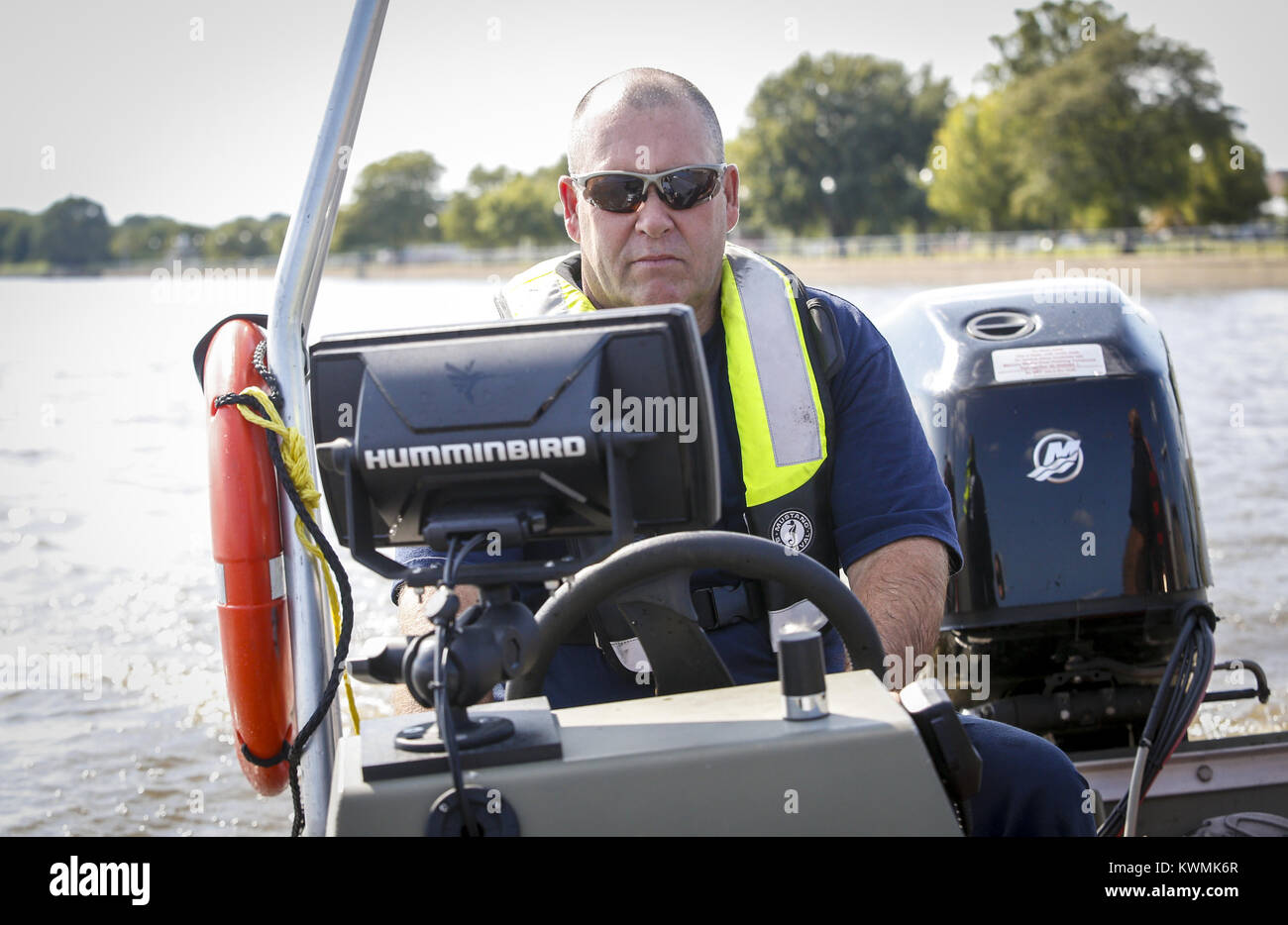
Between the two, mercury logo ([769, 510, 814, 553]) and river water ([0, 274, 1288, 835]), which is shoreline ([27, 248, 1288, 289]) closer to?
river water ([0, 274, 1288, 835])

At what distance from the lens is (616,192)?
223 cm

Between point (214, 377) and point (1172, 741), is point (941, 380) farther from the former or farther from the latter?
point (214, 377)

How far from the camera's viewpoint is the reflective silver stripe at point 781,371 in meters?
2.22

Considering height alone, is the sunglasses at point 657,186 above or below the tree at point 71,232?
below

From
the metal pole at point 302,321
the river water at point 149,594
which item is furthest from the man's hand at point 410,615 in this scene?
the river water at point 149,594

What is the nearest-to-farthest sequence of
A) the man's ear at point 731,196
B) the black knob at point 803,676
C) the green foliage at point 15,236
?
1. the black knob at point 803,676
2. the man's ear at point 731,196
3. the green foliage at point 15,236

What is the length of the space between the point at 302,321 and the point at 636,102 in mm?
647

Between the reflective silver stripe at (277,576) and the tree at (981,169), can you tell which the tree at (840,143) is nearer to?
the tree at (981,169)

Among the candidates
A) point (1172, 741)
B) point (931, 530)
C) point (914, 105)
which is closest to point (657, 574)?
point (931, 530)

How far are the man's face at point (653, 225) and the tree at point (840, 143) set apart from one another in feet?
188

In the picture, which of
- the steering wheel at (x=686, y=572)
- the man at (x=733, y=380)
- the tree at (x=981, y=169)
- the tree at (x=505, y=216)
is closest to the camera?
the steering wheel at (x=686, y=572)

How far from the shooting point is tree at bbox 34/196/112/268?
593 centimetres

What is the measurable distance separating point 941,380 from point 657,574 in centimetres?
158
